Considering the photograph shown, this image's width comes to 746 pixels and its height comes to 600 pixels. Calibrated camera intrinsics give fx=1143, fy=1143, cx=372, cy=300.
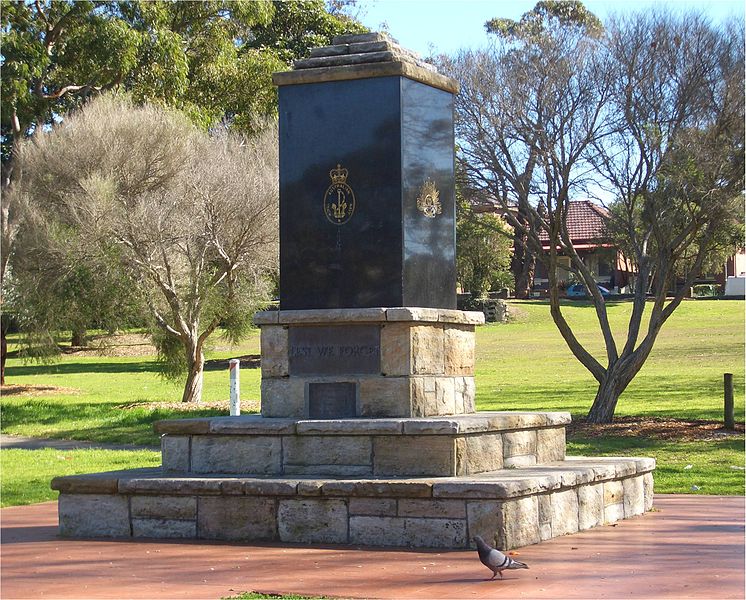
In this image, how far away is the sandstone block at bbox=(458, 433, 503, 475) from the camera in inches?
347

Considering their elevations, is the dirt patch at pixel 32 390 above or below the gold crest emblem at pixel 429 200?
below

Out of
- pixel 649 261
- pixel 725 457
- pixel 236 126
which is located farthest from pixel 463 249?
pixel 725 457

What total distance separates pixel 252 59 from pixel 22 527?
2251cm

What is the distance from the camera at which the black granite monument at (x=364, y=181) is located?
978 cm

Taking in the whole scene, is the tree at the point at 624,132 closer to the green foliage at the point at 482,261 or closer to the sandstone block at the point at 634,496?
the sandstone block at the point at 634,496

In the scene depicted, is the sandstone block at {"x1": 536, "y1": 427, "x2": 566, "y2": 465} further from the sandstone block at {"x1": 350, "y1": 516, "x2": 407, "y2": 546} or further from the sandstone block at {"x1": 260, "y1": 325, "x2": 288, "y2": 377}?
the sandstone block at {"x1": 260, "y1": 325, "x2": 288, "y2": 377}

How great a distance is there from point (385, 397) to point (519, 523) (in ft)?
6.13

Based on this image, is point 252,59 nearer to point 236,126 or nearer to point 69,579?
point 236,126

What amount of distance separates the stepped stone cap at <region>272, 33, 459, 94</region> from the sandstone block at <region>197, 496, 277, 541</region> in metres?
3.76

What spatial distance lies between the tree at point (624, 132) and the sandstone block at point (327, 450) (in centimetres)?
983

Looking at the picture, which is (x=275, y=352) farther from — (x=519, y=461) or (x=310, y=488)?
(x=519, y=461)

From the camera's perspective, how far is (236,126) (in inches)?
1215

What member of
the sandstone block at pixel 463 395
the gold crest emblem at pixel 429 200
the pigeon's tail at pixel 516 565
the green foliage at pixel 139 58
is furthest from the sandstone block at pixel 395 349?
the green foliage at pixel 139 58

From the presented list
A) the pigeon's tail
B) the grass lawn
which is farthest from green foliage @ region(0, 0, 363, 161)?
the pigeon's tail
